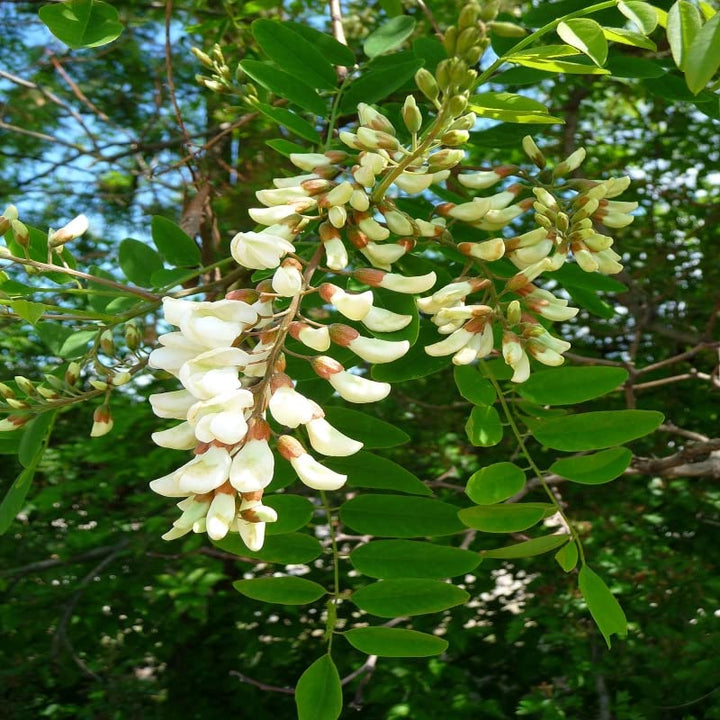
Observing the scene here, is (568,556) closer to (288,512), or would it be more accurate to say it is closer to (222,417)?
(288,512)

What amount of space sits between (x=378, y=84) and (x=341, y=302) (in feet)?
1.67

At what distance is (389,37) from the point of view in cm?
122

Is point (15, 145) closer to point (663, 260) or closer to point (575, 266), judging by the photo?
point (663, 260)

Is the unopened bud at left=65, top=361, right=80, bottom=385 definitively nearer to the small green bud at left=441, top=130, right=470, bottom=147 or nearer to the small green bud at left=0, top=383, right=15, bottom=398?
the small green bud at left=0, top=383, right=15, bottom=398

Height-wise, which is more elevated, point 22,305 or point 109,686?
point 22,305

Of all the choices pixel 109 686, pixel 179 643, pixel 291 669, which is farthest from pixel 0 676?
pixel 291 669

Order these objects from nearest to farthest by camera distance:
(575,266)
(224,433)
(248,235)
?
(224,433)
(248,235)
(575,266)

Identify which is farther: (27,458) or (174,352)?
(27,458)

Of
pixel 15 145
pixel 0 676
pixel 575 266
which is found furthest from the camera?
pixel 15 145

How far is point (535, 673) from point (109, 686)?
1.22 meters

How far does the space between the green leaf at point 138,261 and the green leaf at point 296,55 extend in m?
0.36

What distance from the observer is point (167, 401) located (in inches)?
26.4

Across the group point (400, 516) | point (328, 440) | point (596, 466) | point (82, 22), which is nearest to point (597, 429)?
point (596, 466)

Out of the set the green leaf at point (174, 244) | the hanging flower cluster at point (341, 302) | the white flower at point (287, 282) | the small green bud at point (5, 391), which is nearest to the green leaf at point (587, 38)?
the hanging flower cluster at point (341, 302)
